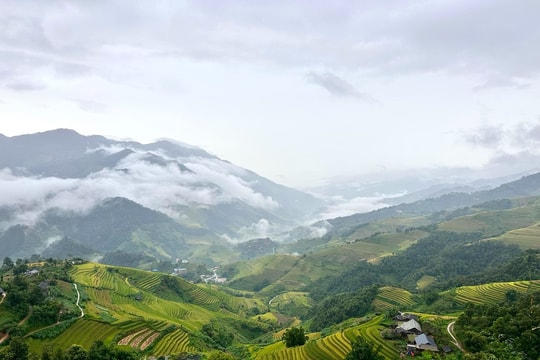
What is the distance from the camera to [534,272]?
399 ft

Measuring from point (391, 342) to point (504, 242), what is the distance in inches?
6474

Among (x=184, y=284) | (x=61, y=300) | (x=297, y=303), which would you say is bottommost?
(x=297, y=303)

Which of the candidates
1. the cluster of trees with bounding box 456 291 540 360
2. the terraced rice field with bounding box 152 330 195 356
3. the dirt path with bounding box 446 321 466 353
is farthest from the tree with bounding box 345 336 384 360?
the terraced rice field with bounding box 152 330 195 356

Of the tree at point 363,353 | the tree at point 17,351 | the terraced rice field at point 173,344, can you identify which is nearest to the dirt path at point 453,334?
the tree at point 363,353

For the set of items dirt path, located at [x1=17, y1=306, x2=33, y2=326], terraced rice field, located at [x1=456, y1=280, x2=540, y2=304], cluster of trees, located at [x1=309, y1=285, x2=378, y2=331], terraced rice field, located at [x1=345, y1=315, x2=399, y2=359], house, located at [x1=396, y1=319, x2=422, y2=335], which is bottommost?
cluster of trees, located at [x1=309, y1=285, x2=378, y2=331]

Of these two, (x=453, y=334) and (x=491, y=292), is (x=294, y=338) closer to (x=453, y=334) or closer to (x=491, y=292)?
(x=453, y=334)

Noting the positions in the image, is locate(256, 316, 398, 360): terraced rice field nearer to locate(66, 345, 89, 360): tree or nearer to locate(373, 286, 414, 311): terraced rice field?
locate(66, 345, 89, 360): tree

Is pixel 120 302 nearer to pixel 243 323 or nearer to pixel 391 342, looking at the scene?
pixel 243 323

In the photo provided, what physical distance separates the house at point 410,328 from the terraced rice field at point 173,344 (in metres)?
39.4

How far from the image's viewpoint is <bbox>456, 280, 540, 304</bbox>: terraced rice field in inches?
3861

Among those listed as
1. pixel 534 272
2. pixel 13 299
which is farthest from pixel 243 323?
pixel 534 272

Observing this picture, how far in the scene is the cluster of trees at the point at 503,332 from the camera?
51.2m

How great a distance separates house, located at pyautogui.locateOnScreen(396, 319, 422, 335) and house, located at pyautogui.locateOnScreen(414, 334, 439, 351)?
13.2 ft

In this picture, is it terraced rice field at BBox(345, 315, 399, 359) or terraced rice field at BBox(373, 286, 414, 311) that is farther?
terraced rice field at BBox(373, 286, 414, 311)
